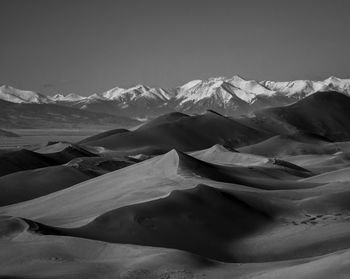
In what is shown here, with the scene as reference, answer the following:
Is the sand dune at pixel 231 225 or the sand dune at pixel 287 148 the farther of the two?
the sand dune at pixel 287 148

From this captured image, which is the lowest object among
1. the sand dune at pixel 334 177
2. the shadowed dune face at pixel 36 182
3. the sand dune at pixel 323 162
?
the shadowed dune face at pixel 36 182

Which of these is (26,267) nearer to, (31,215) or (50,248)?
(50,248)

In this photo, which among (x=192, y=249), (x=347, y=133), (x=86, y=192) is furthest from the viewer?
(x=347, y=133)

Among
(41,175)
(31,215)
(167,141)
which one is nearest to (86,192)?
(31,215)

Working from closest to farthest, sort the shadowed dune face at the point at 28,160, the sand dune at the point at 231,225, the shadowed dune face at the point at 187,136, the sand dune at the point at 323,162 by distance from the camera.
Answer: the sand dune at the point at 231,225 < the sand dune at the point at 323,162 < the shadowed dune face at the point at 28,160 < the shadowed dune face at the point at 187,136

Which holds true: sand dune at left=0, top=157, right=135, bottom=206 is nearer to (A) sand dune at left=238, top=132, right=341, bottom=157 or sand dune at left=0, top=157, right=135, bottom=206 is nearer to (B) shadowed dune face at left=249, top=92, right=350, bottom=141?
(A) sand dune at left=238, top=132, right=341, bottom=157

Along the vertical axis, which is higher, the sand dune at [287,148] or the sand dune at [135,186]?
the sand dune at [135,186]

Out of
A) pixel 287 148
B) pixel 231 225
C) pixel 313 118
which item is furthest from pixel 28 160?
pixel 313 118

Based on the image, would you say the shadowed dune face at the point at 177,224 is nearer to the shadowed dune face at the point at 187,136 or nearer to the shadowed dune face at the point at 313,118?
the shadowed dune face at the point at 187,136

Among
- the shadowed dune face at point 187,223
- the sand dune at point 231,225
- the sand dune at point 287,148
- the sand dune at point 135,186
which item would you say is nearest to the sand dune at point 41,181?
the sand dune at point 135,186

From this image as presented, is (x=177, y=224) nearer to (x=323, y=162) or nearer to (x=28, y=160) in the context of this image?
(x=323, y=162)

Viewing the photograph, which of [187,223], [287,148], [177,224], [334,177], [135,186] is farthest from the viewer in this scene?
[287,148]
